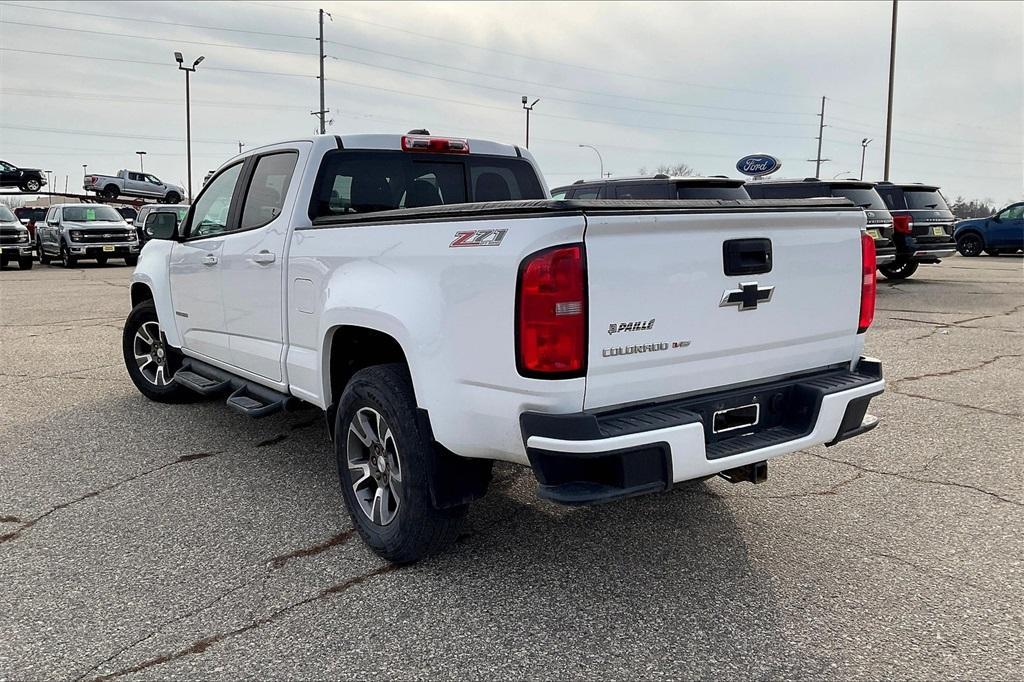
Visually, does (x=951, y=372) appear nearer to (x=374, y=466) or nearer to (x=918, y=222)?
(x=374, y=466)

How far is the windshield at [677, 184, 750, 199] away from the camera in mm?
9453

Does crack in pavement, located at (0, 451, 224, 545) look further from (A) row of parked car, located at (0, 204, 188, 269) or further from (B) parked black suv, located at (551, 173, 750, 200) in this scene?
(A) row of parked car, located at (0, 204, 188, 269)

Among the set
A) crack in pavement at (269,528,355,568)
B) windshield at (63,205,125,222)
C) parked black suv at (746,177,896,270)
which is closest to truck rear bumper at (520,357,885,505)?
crack in pavement at (269,528,355,568)

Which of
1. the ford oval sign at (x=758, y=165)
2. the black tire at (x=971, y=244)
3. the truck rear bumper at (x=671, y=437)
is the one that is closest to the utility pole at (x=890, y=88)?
the black tire at (x=971, y=244)

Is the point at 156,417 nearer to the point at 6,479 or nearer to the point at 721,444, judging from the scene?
the point at 6,479

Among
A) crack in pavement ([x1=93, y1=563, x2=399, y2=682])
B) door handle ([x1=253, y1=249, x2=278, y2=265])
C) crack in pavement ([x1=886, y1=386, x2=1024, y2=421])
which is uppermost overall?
door handle ([x1=253, y1=249, x2=278, y2=265])

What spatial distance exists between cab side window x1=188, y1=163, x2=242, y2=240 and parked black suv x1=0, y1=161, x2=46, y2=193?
3435cm

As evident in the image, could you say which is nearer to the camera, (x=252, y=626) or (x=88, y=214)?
(x=252, y=626)

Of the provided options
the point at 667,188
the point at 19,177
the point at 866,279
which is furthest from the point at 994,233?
the point at 19,177

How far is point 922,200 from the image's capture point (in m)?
15.6

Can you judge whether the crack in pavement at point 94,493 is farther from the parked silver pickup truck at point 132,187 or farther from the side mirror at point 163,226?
the parked silver pickup truck at point 132,187

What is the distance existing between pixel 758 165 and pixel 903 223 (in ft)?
14.4

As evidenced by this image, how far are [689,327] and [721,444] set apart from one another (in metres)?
0.49

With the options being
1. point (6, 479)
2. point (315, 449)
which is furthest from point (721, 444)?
point (6, 479)
